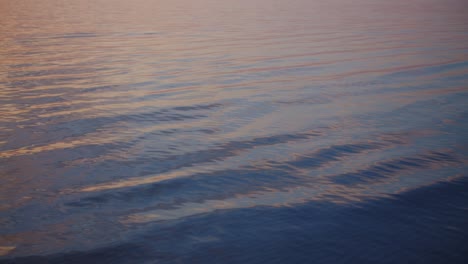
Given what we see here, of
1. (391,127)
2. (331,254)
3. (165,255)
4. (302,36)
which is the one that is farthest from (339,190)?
(302,36)

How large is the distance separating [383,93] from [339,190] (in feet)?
11.1

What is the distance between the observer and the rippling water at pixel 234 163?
8.18 feet

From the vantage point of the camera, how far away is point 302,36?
12.6 metres

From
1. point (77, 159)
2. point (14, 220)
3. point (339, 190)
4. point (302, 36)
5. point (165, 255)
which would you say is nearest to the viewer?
point (165, 255)

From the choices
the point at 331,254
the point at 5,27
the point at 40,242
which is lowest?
the point at 331,254

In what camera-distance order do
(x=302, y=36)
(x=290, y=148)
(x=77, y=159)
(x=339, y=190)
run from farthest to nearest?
1. (x=302, y=36)
2. (x=290, y=148)
3. (x=77, y=159)
4. (x=339, y=190)

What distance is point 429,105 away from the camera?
555 centimetres

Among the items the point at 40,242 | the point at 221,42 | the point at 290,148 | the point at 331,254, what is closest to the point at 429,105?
the point at 290,148

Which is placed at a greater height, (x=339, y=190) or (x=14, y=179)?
(x=14, y=179)

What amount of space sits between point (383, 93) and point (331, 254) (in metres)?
4.23

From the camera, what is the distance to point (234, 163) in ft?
12.1

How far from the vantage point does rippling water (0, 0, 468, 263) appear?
249 cm

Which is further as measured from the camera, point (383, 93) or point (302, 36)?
point (302, 36)

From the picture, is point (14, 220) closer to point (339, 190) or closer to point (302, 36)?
point (339, 190)
